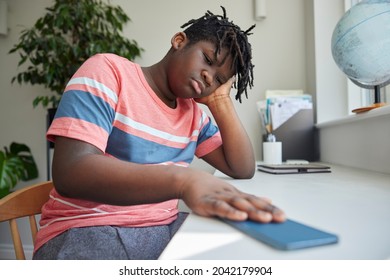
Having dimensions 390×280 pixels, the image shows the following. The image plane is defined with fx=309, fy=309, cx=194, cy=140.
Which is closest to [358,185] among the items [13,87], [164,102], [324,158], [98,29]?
[164,102]

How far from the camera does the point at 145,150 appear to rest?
0.65 meters

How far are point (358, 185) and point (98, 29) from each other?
1382 millimetres

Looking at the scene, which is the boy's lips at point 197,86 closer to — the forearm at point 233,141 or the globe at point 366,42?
the forearm at point 233,141

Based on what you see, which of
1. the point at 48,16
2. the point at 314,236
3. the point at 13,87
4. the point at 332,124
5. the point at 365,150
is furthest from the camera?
the point at 13,87

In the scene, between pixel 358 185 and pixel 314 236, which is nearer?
pixel 314 236

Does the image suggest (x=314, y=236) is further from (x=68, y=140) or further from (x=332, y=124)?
(x=332, y=124)

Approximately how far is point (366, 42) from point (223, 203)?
67 centimetres

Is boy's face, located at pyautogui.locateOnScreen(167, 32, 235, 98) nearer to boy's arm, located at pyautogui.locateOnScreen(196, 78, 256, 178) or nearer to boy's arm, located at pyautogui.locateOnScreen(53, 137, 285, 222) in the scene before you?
boy's arm, located at pyautogui.locateOnScreen(196, 78, 256, 178)

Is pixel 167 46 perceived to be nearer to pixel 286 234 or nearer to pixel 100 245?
pixel 100 245

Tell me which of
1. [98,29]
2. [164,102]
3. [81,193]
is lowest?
Answer: [81,193]

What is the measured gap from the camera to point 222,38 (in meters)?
0.67

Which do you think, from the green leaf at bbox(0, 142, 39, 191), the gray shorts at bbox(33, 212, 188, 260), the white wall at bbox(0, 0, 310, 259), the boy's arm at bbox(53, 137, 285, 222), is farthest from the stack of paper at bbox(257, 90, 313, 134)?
the green leaf at bbox(0, 142, 39, 191)

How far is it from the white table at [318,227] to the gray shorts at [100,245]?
0.24 meters

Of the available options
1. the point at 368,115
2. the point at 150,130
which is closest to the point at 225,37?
the point at 150,130
